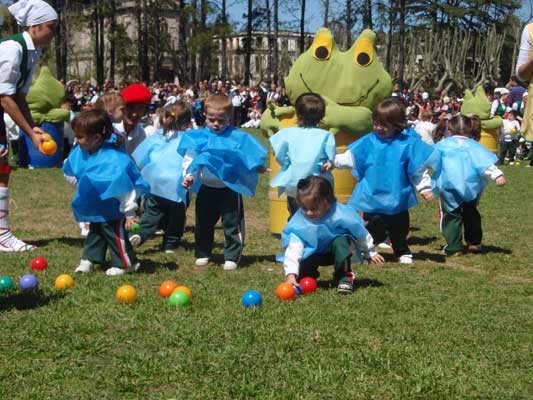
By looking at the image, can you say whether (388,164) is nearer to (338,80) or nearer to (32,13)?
(338,80)

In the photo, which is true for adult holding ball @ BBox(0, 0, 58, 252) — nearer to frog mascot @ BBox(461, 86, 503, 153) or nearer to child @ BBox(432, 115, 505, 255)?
child @ BBox(432, 115, 505, 255)

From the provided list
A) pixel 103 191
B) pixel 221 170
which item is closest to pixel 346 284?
pixel 221 170

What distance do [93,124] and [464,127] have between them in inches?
166

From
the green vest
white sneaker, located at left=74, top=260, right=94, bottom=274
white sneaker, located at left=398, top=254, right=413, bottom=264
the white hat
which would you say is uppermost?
the white hat

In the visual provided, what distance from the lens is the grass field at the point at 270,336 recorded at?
3986 mm

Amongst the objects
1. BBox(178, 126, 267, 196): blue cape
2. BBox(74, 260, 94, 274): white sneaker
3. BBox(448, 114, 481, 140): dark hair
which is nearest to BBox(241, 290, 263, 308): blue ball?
BBox(178, 126, 267, 196): blue cape

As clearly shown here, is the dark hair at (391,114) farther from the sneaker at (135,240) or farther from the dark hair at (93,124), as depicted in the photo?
the sneaker at (135,240)

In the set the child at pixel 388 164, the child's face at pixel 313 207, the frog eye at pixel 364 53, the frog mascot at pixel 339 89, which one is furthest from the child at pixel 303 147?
the frog eye at pixel 364 53

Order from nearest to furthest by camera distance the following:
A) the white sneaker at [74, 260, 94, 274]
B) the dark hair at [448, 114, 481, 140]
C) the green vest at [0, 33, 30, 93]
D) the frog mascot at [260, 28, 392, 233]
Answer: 1. the white sneaker at [74, 260, 94, 274]
2. the green vest at [0, 33, 30, 93]
3. the dark hair at [448, 114, 481, 140]
4. the frog mascot at [260, 28, 392, 233]

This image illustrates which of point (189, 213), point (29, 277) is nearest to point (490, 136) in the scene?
point (189, 213)

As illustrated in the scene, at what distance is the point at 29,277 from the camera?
6066 mm

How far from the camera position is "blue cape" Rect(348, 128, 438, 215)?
754 cm

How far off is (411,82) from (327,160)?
4396 centimetres

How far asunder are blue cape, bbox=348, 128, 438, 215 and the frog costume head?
3.77ft
